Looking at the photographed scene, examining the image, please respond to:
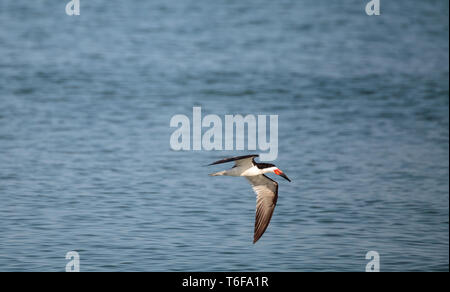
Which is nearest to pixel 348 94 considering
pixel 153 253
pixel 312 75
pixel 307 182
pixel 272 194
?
pixel 312 75

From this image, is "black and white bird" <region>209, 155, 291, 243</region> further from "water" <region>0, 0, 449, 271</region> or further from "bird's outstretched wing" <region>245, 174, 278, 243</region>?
"water" <region>0, 0, 449, 271</region>

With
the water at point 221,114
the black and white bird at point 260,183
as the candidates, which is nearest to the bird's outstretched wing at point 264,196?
the black and white bird at point 260,183

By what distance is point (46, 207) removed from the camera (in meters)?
14.0

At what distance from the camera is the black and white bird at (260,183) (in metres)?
12.3

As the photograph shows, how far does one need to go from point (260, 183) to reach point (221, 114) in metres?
9.76

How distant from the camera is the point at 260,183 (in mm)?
→ 13141

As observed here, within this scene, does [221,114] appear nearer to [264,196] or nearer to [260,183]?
[260,183]

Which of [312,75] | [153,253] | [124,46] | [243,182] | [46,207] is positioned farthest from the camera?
[124,46]

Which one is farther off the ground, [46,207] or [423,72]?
[423,72]

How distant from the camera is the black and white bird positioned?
1233cm

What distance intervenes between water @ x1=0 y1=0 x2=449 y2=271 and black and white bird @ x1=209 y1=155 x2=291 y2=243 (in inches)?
14.6

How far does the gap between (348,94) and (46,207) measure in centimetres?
1372
